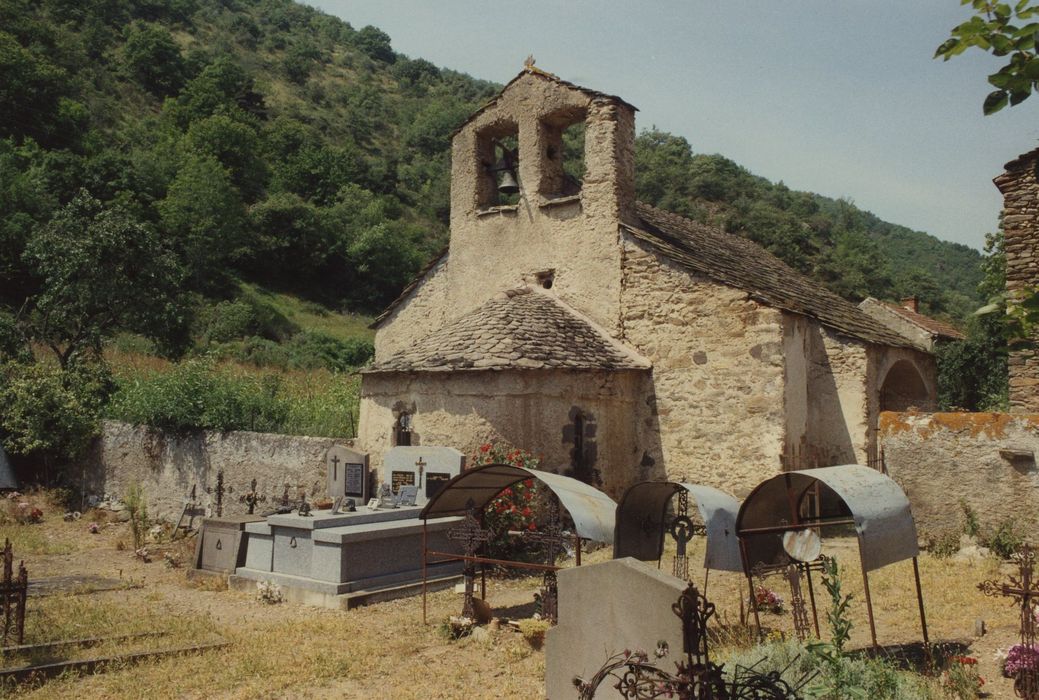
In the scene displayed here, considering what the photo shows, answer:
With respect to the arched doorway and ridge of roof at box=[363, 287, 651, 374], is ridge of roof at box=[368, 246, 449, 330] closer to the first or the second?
ridge of roof at box=[363, 287, 651, 374]

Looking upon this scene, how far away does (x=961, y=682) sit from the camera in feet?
18.2

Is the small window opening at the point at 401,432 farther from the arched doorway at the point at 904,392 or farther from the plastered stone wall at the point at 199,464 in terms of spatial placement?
the arched doorway at the point at 904,392

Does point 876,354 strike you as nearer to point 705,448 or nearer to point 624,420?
point 705,448

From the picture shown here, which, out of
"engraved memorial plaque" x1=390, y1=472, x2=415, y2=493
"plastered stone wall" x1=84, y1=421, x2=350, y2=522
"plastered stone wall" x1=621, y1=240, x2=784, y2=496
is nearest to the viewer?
"engraved memorial plaque" x1=390, y1=472, x2=415, y2=493

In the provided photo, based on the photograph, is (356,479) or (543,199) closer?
(356,479)

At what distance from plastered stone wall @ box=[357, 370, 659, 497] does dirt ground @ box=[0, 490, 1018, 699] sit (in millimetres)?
2188

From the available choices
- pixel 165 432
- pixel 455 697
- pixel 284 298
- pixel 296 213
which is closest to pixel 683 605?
pixel 455 697

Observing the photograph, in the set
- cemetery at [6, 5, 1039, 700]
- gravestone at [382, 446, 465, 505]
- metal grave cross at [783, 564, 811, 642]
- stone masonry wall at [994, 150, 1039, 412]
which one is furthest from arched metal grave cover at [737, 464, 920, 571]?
stone masonry wall at [994, 150, 1039, 412]

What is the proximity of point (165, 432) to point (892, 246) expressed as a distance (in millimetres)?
87280

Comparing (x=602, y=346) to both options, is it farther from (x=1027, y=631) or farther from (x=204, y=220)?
(x=204, y=220)

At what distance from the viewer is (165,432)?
15.7 meters

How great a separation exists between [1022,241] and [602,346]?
7.86 m

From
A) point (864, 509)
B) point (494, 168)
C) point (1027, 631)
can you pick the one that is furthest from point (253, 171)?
point (1027, 631)

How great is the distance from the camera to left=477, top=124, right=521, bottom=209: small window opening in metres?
15.4
